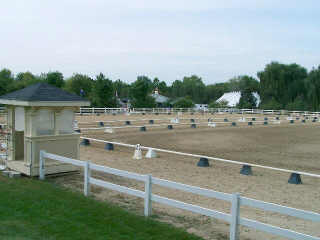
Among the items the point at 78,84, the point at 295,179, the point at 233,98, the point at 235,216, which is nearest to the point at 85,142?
the point at 295,179

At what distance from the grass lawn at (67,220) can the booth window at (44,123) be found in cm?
222

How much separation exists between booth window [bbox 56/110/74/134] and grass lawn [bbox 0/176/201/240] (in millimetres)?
2515

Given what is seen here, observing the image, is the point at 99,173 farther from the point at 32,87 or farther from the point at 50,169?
the point at 32,87

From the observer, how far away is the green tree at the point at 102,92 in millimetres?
60834

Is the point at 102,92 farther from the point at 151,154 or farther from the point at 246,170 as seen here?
the point at 246,170

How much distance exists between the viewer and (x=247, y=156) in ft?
55.2

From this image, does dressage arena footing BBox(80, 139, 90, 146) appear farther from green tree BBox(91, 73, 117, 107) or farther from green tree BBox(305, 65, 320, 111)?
green tree BBox(305, 65, 320, 111)

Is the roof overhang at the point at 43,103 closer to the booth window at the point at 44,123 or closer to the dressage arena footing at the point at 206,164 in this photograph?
the booth window at the point at 44,123

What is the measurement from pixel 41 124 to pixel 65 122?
27.2 inches

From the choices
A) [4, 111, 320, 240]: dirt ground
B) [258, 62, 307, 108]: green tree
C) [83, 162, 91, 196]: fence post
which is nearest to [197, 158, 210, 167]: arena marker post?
[4, 111, 320, 240]: dirt ground

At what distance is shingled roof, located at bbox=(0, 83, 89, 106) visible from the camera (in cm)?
998

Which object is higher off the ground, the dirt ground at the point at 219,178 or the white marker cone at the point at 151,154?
the white marker cone at the point at 151,154

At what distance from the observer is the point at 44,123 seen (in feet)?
34.3

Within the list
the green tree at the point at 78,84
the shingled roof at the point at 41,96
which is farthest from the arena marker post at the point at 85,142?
the green tree at the point at 78,84
